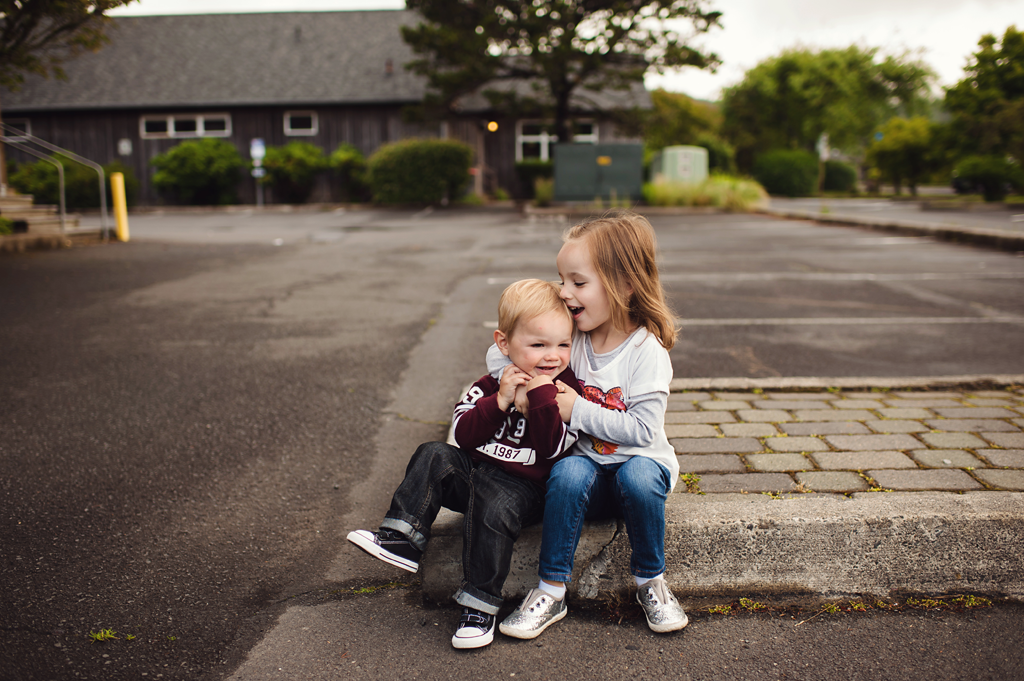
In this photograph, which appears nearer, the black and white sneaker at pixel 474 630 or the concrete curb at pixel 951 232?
the black and white sneaker at pixel 474 630

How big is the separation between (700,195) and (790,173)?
68.6 feet

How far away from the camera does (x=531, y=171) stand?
2997cm

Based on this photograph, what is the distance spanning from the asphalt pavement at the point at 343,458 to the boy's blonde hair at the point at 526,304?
0.94m

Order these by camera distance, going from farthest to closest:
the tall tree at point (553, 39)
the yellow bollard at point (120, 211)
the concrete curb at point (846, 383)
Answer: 1. the tall tree at point (553, 39)
2. the yellow bollard at point (120, 211)
3. the concrete curb at point (846, 383)

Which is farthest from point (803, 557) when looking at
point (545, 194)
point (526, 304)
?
point (545, 194)

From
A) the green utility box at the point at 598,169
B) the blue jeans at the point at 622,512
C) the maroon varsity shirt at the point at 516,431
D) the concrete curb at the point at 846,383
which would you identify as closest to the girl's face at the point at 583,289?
the maroon varsity shirt at the point at 516,431

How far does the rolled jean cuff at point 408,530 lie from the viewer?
7.97ft

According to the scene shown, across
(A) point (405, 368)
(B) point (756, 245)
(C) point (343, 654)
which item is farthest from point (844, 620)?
(B) point (756, 245)

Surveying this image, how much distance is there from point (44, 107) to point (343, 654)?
1345 inches

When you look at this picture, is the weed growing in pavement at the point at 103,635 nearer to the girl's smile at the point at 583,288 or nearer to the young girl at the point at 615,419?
the young girl at the point at 615,419

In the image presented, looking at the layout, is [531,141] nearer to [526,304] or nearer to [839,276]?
[839,276]

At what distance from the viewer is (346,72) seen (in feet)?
100.0

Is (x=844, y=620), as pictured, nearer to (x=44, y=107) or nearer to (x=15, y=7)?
(x=15, y=7)

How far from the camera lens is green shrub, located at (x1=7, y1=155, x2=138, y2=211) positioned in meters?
23.1
